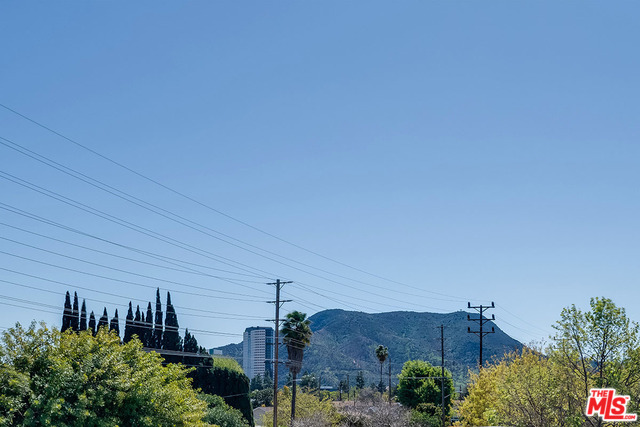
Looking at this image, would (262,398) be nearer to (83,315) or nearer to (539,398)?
(83,315)

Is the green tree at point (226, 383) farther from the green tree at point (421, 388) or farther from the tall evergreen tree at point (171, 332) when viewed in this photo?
the green tree at point (421, 388)

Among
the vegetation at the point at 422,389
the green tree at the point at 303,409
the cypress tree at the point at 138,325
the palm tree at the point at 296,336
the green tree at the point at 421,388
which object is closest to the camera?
the palm tree at the point at 296,336

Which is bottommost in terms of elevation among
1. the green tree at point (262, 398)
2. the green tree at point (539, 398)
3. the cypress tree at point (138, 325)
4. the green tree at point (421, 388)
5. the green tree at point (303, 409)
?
the green tree at point (262, 398)

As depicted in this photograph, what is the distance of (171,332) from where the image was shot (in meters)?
94.2

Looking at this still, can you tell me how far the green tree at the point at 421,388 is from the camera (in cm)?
9119

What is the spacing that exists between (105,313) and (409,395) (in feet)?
135

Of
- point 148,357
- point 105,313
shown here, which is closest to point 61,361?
point 148,357

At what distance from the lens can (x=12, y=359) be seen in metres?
25.4

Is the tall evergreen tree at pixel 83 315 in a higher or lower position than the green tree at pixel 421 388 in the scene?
higher

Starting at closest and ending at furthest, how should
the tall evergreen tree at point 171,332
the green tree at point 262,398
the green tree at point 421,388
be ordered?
the green tree at point 421,388 < the tall evergreen tree at point 171,332 < the green tree at point 262,398

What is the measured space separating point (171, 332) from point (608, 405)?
7362 centimetres

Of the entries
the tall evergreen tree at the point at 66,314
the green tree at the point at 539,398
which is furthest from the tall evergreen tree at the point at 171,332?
the green tree at the point at 539,398

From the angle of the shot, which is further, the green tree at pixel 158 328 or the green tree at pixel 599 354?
the green tree at pixel 158 328

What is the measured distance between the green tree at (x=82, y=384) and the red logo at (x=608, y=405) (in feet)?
55.9
